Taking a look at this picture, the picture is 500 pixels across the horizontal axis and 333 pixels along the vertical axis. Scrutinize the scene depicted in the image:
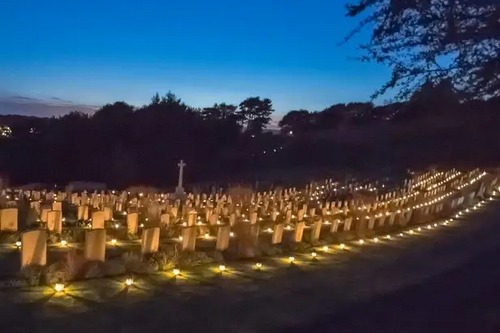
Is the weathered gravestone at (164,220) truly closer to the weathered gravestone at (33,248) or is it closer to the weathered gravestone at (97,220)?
the weathered gravestone at (97,220)

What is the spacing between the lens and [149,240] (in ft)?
35.9

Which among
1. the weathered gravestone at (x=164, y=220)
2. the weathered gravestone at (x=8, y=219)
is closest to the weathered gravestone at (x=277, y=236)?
the weathered gravestone at (x=164, y=220)

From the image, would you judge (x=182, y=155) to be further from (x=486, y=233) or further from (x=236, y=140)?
(x=486, y=233)

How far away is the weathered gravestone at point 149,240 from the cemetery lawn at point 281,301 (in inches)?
35.3

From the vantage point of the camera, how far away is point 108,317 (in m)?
7.59

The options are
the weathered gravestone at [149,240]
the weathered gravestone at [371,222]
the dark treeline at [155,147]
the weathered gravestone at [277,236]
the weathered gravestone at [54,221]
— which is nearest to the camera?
the weathered gravestone at [149,240]

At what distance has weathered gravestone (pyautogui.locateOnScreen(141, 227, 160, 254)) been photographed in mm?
10883

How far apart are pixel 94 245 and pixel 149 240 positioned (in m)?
1.17

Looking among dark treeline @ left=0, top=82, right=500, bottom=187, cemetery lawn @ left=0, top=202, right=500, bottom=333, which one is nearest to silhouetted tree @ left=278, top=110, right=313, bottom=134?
dark treeline @ left=0, top=82, right=500, bottom=187

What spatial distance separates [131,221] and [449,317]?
7185 mm

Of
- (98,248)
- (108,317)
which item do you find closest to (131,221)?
(98,248)

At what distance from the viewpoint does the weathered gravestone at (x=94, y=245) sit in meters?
9.93

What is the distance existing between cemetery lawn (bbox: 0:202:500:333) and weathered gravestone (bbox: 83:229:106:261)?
82 cm

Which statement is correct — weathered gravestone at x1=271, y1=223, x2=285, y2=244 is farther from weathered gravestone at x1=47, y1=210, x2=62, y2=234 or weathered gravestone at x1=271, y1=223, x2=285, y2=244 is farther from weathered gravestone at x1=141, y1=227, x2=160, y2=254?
weathered gravestone at x1=47, y1=210, x2=62, y2=234
